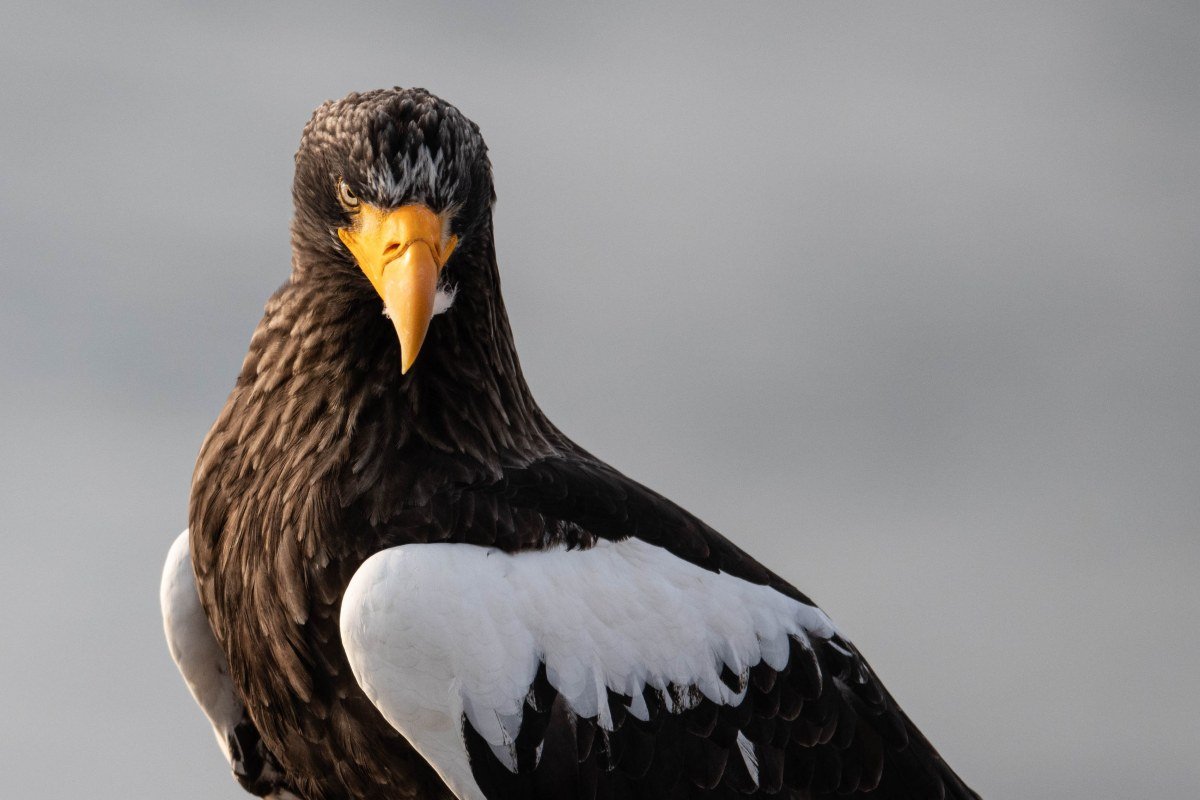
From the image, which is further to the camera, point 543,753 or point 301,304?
point 301,304

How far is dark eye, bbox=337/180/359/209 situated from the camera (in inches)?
149

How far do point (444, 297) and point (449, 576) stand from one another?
28.1 inches

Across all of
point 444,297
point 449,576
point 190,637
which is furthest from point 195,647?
point 444,297

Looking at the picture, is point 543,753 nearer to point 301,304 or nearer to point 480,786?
point 480,786

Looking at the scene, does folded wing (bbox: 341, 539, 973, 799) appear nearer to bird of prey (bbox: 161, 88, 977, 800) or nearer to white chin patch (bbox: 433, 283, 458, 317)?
bird of prey (bbox: 161, 88, 977, 800)

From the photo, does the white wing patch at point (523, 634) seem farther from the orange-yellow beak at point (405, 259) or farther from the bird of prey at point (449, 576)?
the orange-yellow beak at point (405, 259)

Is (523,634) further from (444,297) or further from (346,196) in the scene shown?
(346,196)

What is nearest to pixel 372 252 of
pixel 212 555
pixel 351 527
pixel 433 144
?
pixel 433 144

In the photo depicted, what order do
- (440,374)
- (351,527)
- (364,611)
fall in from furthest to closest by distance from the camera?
(440,374), (351,527), (364,611)

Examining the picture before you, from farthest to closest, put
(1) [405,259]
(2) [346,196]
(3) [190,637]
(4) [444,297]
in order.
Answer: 1. (3) [190,637]
2. (4) [444,297]
3. (2) [346,196]
4. (1) [405,259]

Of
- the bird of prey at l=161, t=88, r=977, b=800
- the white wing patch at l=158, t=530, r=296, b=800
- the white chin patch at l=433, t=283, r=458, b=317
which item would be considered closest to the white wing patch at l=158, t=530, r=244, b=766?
the white wing patch at l=158, t=530, r=296, b=800

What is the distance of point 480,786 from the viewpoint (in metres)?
3.69

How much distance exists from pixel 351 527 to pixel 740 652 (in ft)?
3.23

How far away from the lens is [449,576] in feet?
11.9
